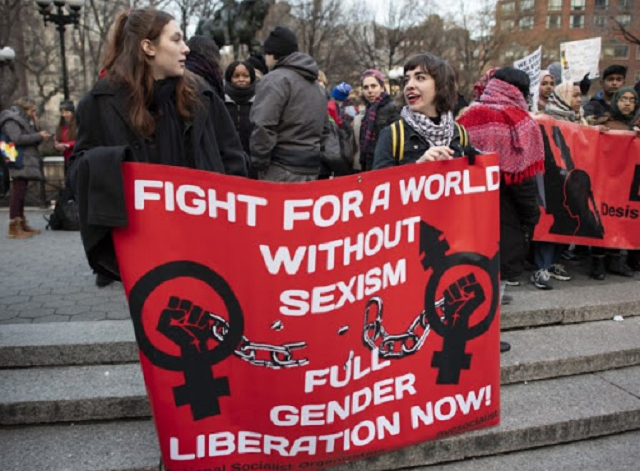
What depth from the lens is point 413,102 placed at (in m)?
3.38

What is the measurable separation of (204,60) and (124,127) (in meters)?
1.85

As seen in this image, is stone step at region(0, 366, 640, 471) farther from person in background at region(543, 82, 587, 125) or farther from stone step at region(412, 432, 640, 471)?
person in background at region(543, 82, 587, 125)

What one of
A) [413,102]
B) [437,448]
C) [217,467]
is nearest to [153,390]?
[217,467]

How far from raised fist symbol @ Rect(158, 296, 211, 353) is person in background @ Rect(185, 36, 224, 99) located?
2.13 m

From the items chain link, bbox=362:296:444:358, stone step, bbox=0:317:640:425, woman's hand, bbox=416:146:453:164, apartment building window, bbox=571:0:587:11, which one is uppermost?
apartment building window, bbox=571:0:587:11

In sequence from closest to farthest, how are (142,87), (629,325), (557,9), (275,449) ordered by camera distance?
(142,87), (275,449), (629,325), (557,9)

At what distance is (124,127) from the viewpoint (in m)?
2.62

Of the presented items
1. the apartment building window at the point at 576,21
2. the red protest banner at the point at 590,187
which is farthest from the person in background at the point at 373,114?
the apartment building window at the point at 576,21

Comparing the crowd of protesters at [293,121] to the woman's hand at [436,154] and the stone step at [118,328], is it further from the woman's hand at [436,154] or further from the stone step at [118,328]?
the stone step at [118,328]

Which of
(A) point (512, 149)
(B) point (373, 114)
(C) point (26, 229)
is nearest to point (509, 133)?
(A) point (512, 149)

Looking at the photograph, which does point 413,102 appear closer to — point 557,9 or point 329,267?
point 329,267

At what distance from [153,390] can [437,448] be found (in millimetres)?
1532

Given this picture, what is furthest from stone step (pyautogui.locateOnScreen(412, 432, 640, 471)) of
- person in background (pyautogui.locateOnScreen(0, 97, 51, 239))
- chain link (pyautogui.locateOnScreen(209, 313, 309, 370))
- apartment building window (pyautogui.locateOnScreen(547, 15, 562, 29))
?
apartment building window (pyautogui.locateOnScreen(547, 15, 562, 29))

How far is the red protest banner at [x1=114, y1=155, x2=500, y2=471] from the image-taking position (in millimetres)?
2604
